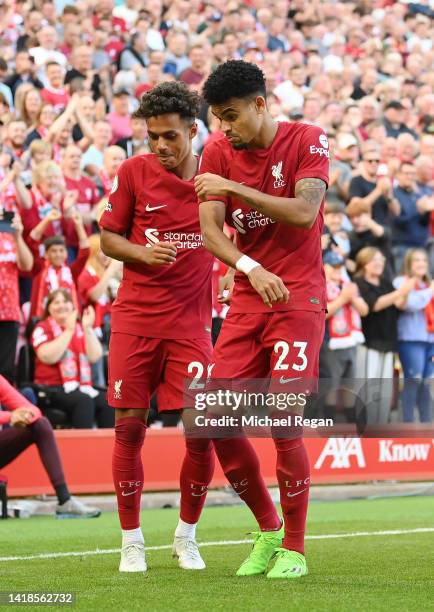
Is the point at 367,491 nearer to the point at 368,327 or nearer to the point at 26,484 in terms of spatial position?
the point at 368,327

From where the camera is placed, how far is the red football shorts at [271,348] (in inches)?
261

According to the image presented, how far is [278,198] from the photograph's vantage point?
6523mm

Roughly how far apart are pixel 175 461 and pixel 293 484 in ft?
20.8

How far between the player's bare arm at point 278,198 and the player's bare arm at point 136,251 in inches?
22.8

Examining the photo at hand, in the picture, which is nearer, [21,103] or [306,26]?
[21,103]

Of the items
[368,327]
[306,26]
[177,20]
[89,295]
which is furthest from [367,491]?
[306,26]

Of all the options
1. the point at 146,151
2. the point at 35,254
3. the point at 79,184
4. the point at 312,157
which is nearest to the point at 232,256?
the point at 312,157

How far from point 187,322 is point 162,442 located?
543 centimetres

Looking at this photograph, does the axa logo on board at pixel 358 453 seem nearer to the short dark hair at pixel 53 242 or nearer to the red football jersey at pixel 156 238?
the short dark hair at pixel 53 242

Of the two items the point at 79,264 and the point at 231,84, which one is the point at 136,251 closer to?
the point at 231,84

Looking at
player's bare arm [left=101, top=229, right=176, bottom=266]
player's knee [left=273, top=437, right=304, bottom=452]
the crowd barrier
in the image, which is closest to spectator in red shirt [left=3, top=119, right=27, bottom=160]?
the crowd barrier

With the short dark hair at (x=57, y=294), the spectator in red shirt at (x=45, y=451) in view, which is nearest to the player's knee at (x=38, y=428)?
the spectator in red shirt at (x=45, y=451)

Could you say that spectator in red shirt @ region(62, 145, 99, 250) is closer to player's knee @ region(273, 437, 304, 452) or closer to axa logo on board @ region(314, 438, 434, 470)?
axa logo on board @ region(314, 438, 434, 470)

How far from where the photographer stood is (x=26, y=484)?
11969 mm
